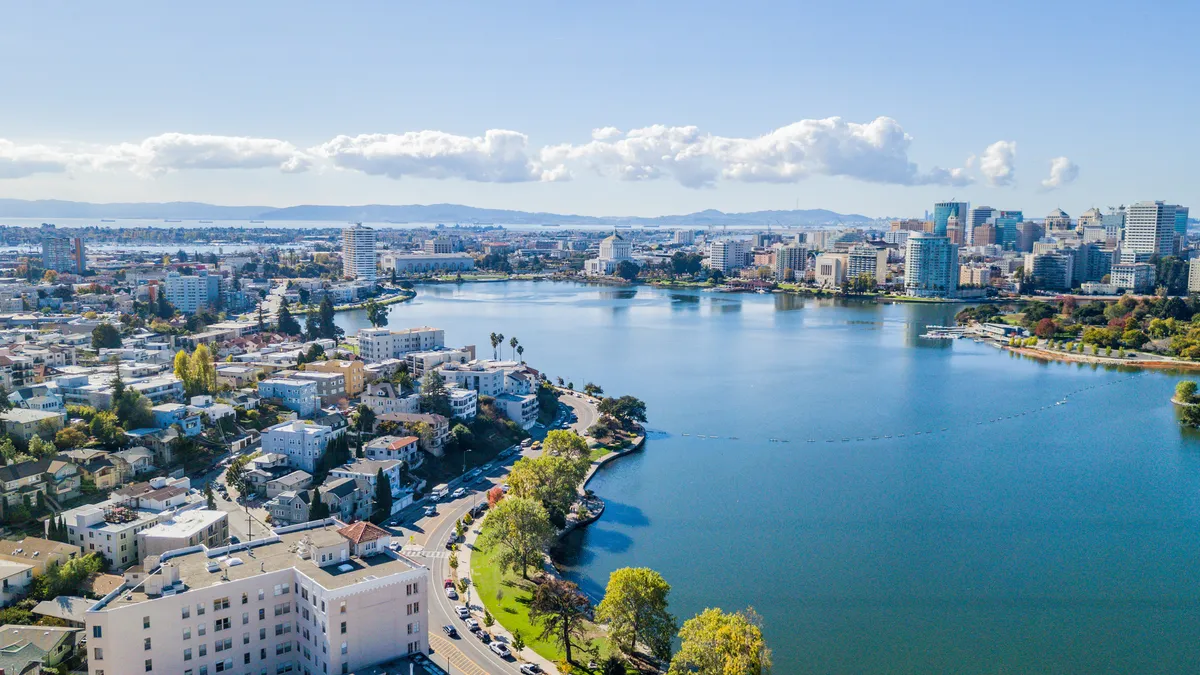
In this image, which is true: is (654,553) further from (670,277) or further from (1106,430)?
(670,277)

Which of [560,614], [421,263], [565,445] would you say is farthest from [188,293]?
[560,614]

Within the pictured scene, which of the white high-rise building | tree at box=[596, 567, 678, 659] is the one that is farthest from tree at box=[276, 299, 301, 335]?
the white high-rise building

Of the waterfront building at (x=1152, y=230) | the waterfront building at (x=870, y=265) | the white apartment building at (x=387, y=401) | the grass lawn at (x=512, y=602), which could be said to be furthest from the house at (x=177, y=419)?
the waterfront building at (x=1152, y=230)

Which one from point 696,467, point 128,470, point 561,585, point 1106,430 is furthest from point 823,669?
point 1106,430

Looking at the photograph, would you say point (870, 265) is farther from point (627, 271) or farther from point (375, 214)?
point (375, 214)

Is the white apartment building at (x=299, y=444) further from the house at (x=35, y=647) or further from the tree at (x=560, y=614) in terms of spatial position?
the tree at (x=560, y=614)

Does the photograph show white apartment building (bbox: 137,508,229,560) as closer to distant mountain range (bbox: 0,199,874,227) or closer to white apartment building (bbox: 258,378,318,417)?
white apartment building (bbox: 258,378,318,417)
